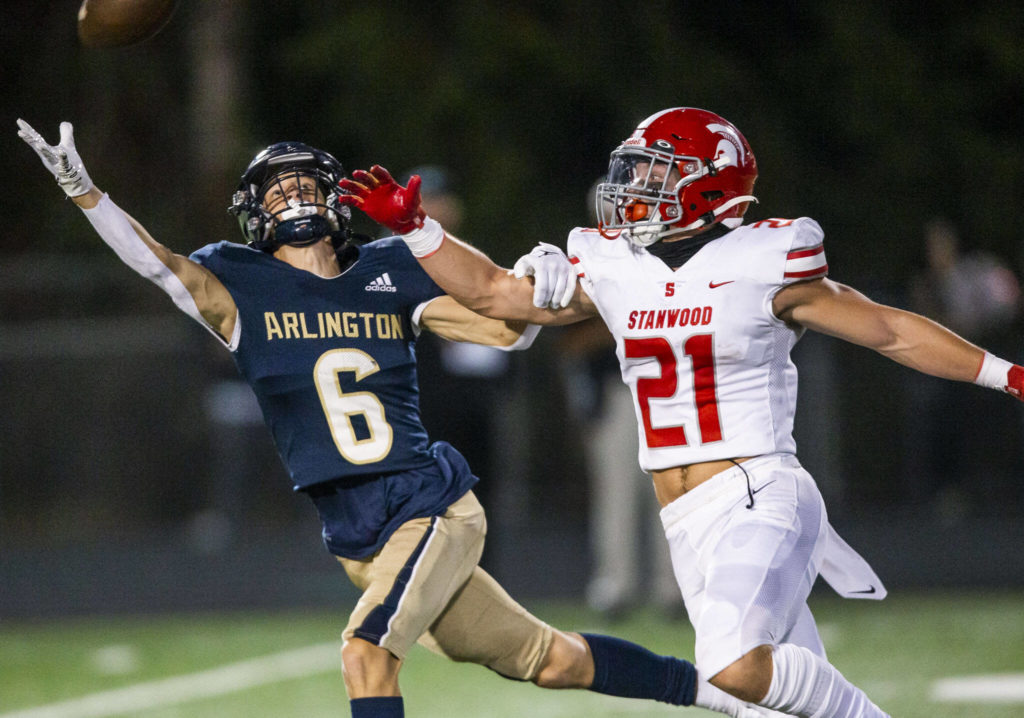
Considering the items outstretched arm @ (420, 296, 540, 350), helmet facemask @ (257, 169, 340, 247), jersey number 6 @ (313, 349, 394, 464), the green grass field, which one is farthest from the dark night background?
jersey number 6 @ (313, 349, 394, 464)

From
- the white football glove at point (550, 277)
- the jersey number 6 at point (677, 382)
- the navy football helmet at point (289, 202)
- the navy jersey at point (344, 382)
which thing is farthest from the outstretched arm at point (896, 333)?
the navy football helmet at point (289, 202)

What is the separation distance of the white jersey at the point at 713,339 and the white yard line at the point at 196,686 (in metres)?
2.78

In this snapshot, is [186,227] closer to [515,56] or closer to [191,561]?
[515,56]

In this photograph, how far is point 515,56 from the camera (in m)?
12.5

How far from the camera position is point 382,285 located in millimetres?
4059

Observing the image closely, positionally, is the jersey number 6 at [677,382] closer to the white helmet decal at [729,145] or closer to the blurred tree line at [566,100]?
the white helmet decal at [729,145]

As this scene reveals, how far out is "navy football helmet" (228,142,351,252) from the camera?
159 inches

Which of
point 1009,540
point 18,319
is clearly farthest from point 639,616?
point 18,319

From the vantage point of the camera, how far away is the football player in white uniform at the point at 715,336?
11.9 feet

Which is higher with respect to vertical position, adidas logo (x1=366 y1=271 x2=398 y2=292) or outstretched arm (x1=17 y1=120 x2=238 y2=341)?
outstretched arm (x1=17 y1=120 x2=238 y2=341)

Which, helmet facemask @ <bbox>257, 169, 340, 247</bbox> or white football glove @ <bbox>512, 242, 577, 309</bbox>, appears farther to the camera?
helmet facemask @ <bbox>257, 169, 340, 247</bbox>

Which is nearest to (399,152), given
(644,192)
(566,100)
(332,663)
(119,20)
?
(566,100)

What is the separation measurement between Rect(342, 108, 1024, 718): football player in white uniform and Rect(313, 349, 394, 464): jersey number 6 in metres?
0.35

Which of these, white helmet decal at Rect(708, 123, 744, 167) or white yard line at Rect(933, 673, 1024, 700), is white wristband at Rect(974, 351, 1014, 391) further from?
white yard line at Rect(933, 673, 1024, 700)
